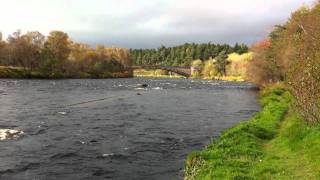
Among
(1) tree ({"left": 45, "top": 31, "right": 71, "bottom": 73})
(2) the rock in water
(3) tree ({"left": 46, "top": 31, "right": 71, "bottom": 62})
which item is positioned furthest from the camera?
(3) tree ({"left": 46, "top": 31, "right": 71, "bottom": 62})

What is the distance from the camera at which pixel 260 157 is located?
78.5 ft

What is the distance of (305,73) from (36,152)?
17.5 meters

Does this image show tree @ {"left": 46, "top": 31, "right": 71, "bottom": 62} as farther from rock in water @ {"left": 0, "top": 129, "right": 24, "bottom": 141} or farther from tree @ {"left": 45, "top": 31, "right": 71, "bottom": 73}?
rock in water @ {"left": 0, "top": 129, "right": 24, "bottom": 141}

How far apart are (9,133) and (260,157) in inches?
817

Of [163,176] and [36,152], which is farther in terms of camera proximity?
[36,152]

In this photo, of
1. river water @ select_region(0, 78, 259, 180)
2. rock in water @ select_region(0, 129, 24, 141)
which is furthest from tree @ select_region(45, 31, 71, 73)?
rock in water @ select_region(0, 129, 24, 141)

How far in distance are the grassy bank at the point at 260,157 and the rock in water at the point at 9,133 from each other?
1581 centimetres

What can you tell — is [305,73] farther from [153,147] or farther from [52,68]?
[52,68]

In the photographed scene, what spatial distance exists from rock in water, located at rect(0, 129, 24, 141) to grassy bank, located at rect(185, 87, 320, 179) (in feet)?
51.9

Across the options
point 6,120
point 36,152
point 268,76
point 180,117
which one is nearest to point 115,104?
point 180,117

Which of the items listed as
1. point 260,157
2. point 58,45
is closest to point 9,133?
point 260,157

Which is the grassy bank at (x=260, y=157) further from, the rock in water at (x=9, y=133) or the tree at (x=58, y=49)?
the tree at (x=58, y=49)

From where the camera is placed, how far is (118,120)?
44.9 meters

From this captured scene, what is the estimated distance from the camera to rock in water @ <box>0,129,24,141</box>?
3342 cm
